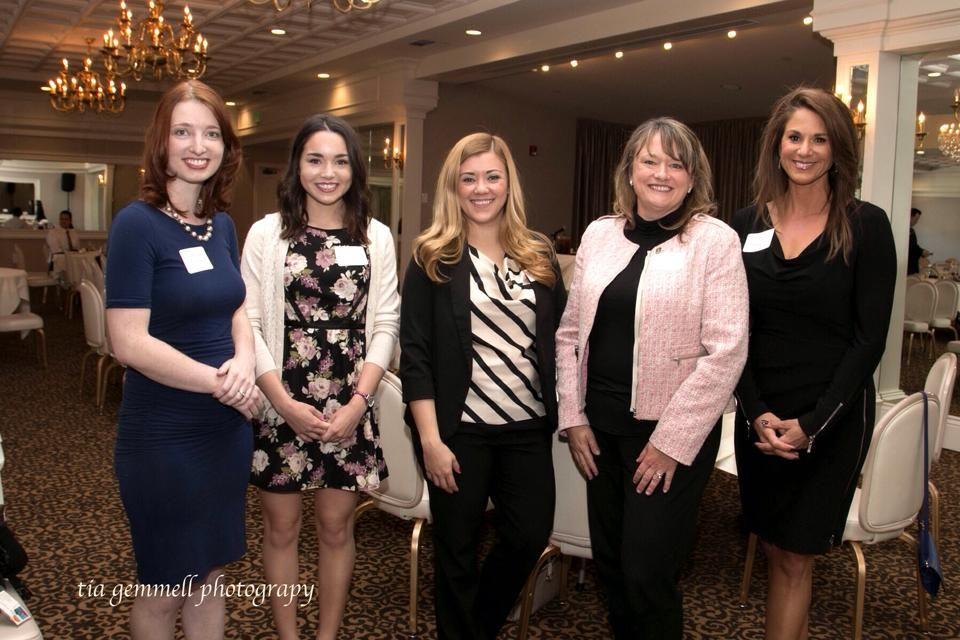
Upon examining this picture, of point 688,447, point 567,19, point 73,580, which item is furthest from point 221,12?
point 688,447

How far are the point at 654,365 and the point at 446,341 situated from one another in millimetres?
540

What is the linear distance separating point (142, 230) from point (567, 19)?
288 inches

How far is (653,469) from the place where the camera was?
1938 mm

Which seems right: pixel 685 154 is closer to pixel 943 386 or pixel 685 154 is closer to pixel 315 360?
pixel 315 360

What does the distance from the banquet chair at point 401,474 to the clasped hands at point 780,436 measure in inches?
43.6

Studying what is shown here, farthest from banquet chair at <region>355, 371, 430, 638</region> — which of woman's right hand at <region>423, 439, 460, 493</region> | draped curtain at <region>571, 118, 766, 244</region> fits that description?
draped curtain at <region>571, 118, 766, 244</region>

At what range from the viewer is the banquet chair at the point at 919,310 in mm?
5602

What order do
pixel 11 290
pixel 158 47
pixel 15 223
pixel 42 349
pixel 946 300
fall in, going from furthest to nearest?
pixel 15 223 < pixel 42 349 < pixel 11 290 < pixel 158 47 < pixel 946 300

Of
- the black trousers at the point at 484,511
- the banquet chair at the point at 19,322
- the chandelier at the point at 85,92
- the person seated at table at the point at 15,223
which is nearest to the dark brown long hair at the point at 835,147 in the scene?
the black trousers at the point at 484,511

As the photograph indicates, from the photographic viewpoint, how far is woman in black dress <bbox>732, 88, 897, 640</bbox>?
2.00 m

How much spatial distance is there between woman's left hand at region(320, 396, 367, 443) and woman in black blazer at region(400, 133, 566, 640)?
0.46ft

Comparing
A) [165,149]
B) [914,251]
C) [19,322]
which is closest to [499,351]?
[165,149]

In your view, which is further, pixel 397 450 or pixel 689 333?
pixel 397 450

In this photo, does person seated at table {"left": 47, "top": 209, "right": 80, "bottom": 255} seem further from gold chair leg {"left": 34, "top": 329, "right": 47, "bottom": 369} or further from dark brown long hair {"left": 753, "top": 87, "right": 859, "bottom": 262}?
dark brown long hair {"left": 753, "top": 87, "right": 859, "bottom": 262}
